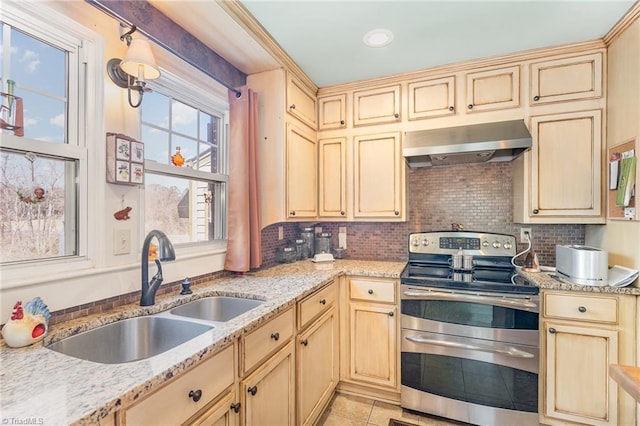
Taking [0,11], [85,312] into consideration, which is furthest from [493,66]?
[85,312]

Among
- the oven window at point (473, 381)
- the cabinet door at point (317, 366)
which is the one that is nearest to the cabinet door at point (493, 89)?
the oven window at point (473, 381)

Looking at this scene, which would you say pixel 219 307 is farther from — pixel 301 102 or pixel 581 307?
pixel 581 307

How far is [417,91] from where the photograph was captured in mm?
2357

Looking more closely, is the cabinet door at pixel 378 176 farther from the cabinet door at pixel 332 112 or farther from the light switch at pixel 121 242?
the light switch at pixel 121 242

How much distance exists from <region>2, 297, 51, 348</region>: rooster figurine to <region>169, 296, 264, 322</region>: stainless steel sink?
573 mm

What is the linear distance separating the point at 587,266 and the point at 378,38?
1.83 metres

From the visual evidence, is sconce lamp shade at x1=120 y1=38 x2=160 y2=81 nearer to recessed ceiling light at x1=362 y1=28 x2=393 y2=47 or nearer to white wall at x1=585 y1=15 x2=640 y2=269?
recessed ceiling light at x1=362 y1=28 x2=393 y2=47

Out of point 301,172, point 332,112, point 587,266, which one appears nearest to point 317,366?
point 301,172

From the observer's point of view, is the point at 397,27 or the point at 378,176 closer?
the point at 397,27

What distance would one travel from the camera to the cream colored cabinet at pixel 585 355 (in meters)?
1.64

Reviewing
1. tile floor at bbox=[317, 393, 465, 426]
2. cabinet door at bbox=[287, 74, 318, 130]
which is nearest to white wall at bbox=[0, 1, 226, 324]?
cabinet door at bbox=[287, 74, 318, 130]

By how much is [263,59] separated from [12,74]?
1304 millimetres

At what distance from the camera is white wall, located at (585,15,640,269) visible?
1.64 metres

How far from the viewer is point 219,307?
1.65 metres
